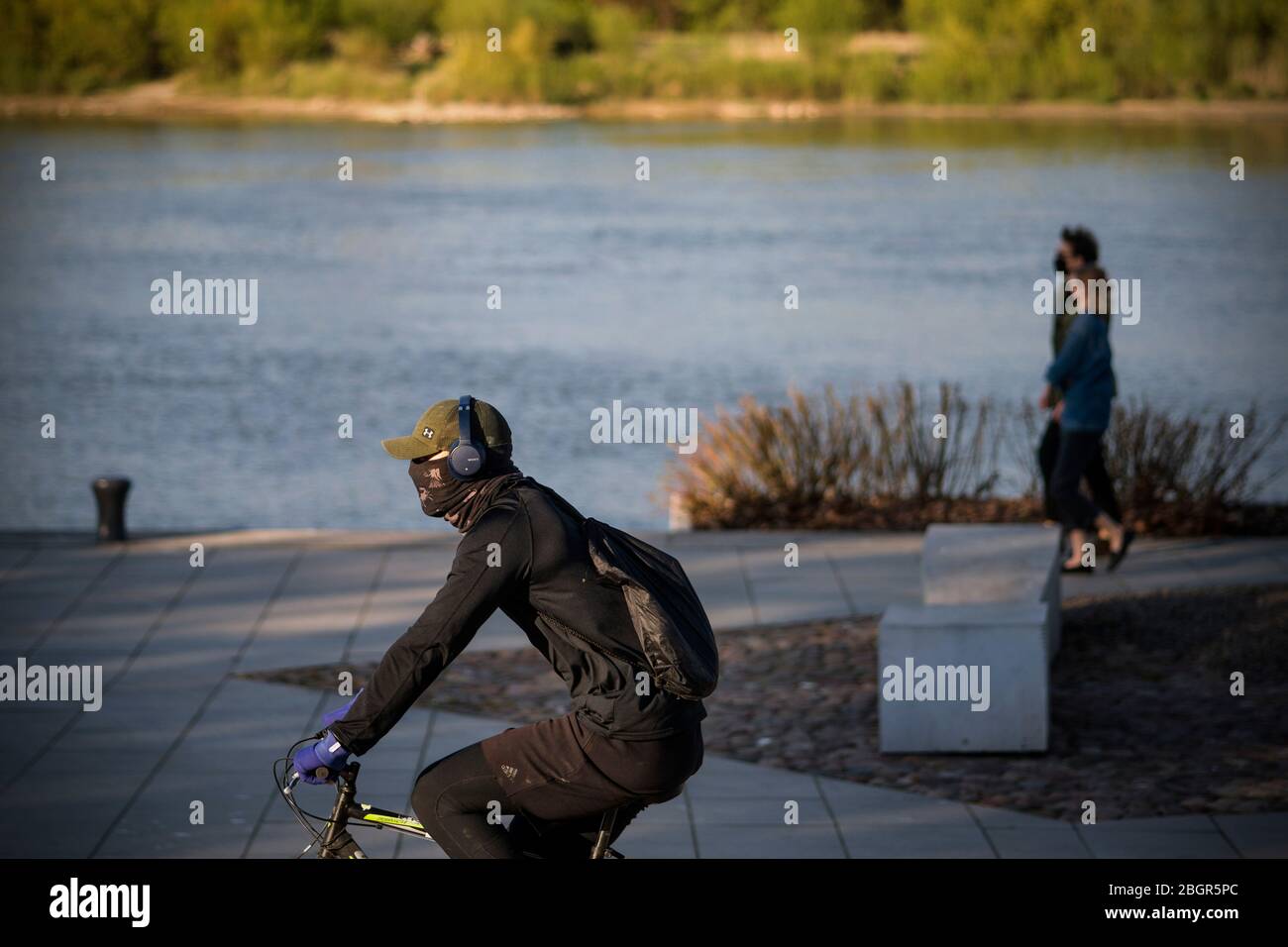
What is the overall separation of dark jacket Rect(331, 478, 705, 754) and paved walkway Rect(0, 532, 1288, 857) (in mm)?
2631

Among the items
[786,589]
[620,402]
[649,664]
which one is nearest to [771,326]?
[620,402]

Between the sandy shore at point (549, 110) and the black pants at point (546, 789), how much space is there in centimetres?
5557

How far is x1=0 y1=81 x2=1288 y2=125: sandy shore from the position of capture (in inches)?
2324

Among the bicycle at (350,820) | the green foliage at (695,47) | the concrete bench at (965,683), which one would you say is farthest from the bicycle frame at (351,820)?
the green foliage at (695,47)

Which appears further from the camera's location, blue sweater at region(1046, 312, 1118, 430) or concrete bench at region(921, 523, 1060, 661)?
blue sweater at region(1046, 312, 1118, 430)

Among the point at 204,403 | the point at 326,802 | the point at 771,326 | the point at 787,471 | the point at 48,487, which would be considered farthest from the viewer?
the point at 771,326

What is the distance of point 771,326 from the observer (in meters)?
37.2

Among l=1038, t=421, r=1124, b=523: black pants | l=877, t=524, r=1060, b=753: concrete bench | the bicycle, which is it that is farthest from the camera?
l=1038, t=421, r=1124, b=523: black pants

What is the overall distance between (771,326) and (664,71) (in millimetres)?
24040

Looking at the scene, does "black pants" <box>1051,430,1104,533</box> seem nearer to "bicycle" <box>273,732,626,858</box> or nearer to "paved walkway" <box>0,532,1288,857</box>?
"paved walkway" <box>0,532,1288,857</box>

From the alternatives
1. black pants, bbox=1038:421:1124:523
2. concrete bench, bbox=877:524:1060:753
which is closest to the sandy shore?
black pants, bbox=1038:421:1124:523

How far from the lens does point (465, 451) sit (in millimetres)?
4516

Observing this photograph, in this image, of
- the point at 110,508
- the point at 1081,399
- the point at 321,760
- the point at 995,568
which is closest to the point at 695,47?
the point at 110,508
